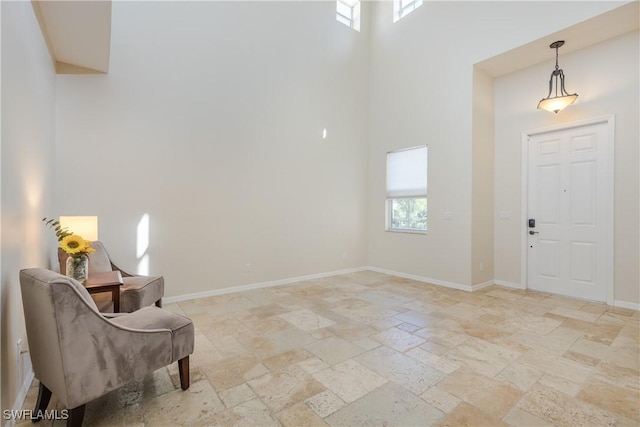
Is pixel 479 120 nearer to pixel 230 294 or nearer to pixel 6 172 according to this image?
pixel 230 294

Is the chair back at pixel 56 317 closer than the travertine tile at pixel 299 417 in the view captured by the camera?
Yes

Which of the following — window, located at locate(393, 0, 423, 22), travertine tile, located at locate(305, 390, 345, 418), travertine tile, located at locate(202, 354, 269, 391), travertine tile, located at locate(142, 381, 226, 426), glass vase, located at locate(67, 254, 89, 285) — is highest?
window, located at locate(393, 0, 423, 22)

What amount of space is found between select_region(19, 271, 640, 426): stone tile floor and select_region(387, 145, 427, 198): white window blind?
220 cm

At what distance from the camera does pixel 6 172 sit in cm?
181

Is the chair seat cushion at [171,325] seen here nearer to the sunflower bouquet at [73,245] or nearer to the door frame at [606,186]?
the sunflower bouquet at [73,245]

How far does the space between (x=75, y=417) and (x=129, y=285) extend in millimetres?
1627

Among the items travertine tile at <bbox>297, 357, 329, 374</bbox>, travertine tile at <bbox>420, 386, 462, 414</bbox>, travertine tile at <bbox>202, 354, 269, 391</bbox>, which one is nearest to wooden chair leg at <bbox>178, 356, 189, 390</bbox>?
travertine tile at <bbox>202, 354, 269, 391</bbox>

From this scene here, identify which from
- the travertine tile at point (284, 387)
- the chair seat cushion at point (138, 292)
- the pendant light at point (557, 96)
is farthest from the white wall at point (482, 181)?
Result: the chair seat cushion at point (138, 292)

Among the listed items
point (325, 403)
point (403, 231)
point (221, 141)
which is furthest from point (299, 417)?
point (403, 231)

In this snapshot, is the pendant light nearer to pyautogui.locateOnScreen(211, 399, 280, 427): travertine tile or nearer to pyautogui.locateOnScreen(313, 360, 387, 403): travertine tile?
pyautogui.locateOnScreen(313, 360, 387, 403): travertine tile

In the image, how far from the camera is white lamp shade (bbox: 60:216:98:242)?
11.3 feet

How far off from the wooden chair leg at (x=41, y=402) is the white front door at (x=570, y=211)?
5579 mm

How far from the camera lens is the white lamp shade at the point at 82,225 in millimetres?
3455

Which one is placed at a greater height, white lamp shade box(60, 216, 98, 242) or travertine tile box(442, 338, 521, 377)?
white lamp shade box(60, 216, 98, 242)
